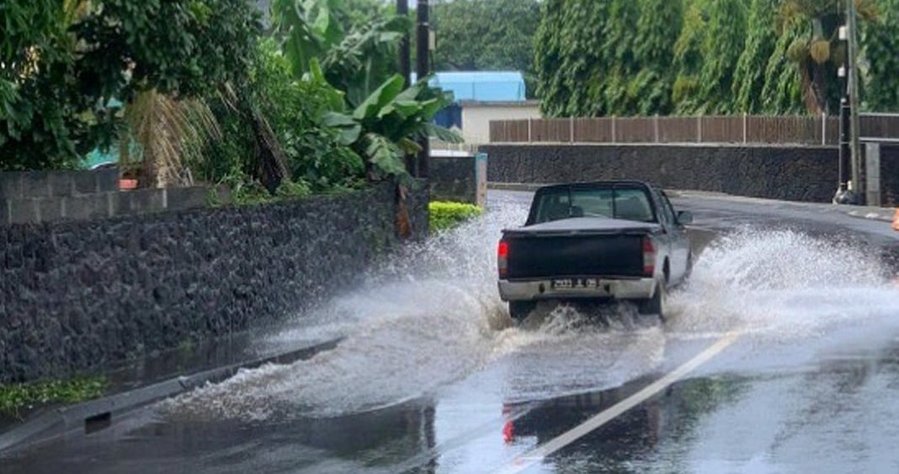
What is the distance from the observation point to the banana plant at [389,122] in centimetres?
2708

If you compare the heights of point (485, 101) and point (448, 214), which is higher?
point (485, 101)

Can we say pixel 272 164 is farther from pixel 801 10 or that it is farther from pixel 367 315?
pixel 801 10

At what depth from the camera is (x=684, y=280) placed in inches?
915

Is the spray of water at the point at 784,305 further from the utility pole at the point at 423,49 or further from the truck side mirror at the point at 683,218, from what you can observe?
the utility pole at the point at 423,49

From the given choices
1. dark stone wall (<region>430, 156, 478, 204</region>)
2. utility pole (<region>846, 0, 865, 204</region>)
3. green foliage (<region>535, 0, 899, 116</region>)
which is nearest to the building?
green foliage (<region>535, 0, 899, 116</region>)

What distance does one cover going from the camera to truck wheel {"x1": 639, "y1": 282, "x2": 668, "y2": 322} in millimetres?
20203

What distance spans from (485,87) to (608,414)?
72529 mm

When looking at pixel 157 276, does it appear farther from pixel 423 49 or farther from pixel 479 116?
pixel 479 116

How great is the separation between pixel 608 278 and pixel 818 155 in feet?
122

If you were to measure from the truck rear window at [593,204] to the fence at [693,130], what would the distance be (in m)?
33.7

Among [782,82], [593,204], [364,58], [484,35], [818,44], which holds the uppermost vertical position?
[484,35]

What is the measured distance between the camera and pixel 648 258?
782 inches

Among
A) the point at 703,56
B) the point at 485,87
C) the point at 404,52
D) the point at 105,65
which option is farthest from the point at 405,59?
the point at 485,87

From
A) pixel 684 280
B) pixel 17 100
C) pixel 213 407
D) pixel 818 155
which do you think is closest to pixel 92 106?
pixel 17 100
